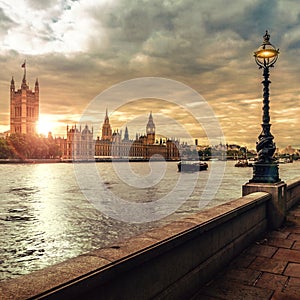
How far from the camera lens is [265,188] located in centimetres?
749

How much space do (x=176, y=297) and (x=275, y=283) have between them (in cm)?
150

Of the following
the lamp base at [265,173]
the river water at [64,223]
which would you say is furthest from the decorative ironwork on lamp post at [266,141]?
the river water at [64,223]

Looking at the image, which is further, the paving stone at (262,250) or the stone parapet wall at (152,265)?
the paving stone at (262,250)

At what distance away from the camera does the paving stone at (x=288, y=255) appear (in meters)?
5.29

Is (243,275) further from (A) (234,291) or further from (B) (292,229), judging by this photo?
(B) (292,229)

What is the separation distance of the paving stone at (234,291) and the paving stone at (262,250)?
4.62 ft

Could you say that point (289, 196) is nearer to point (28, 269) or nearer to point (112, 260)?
point (112, 260)

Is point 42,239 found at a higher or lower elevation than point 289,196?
lower

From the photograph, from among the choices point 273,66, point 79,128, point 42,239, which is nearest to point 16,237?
point 42,239

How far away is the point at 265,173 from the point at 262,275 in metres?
3.83

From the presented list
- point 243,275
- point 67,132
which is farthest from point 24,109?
point 243,275

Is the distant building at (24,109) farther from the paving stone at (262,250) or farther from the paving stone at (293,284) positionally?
the paving stone at (293,284)

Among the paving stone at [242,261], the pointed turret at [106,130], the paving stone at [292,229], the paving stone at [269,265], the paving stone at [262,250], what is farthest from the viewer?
the pointed turret at [106,130]

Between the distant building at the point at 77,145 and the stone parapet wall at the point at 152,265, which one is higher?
the distant building at the point at 77,145
